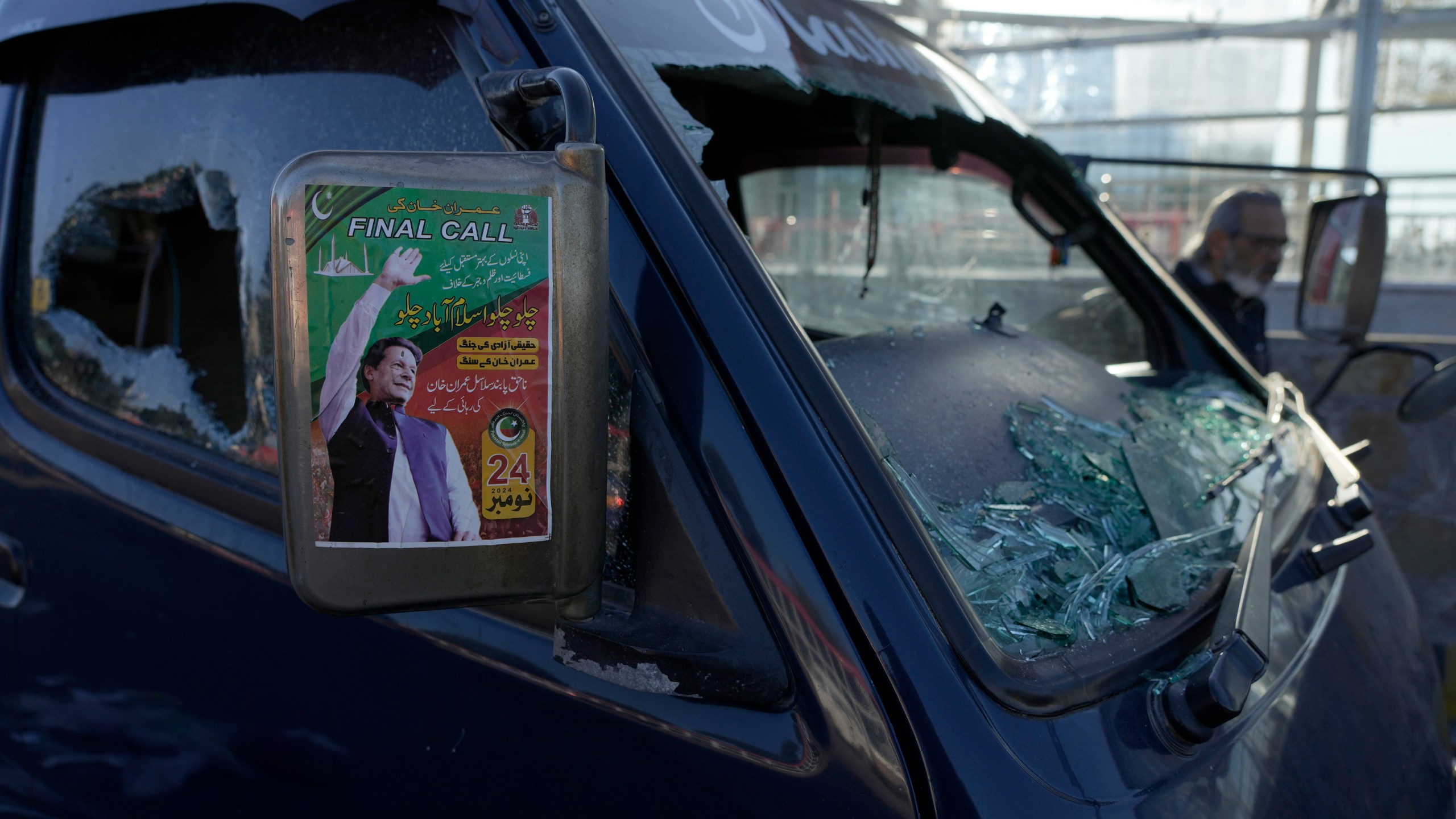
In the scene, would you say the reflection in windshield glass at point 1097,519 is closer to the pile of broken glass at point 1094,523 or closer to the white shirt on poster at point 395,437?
the pile of broken glass at point 1094,523

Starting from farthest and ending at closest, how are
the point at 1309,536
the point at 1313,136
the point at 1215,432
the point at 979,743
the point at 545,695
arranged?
the point at 1313,136 < the point at 1215,432 < the point at 1309,536 < the point at 545,695 < the point at 979,743

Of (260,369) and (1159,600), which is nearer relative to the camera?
(1159,600)

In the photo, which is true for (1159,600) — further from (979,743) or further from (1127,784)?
(979,743)

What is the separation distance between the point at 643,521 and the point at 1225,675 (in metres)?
0.63

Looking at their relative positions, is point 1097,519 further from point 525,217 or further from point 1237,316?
point 1237,316

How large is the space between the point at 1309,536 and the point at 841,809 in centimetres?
114

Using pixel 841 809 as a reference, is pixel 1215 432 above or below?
above

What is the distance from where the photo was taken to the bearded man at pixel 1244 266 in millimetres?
3598

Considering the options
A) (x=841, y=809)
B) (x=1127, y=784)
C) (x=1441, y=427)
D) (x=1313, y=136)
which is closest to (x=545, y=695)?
(x=841, y=809)

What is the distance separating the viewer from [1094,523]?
1.44 m

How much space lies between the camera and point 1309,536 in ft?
5.34

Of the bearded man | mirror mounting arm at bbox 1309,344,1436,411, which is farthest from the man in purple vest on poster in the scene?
the bearded man

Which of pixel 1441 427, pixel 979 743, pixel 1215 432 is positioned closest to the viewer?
pixel 979 743

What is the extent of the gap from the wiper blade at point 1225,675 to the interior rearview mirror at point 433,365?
659 millimetres
